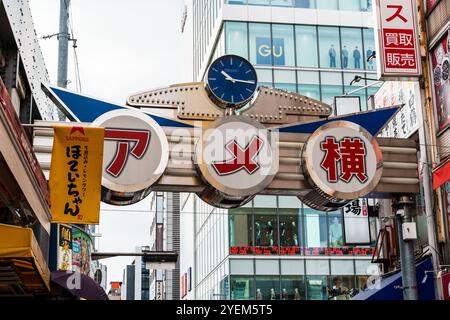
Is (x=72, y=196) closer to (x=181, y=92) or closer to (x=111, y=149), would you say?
(x=111, y=149)

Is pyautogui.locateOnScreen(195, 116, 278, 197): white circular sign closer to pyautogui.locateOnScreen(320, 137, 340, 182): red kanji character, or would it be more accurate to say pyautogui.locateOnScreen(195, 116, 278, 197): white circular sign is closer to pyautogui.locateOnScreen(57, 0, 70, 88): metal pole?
pyautogui.locateOnScreen(320, 137, 340, 182): red kanji character

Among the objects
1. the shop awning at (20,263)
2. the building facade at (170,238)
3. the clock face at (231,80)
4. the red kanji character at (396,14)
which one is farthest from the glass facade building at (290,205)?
the building facade at (170,238)

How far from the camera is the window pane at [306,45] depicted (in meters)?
43.4

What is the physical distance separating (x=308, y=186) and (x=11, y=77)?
7.38m

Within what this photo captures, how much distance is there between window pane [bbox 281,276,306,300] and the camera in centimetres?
4003

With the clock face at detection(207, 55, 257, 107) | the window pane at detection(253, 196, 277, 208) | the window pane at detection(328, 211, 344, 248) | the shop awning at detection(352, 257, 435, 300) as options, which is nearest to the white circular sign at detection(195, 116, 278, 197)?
the clock face at detection(207, 55, 257, 107)

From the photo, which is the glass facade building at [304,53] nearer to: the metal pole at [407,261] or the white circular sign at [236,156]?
A: the metal pole at [407,261]

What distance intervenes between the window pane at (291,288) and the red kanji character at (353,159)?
22865mm

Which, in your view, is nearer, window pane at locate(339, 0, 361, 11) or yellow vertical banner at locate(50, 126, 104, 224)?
yellow vertical banner at locate(50, 126, 104, 224)

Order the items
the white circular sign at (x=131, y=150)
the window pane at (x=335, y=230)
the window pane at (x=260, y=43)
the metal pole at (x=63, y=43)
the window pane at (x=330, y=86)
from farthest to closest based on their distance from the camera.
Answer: the window pane at (x=330, y=86) → the window pane at (x=260, y=43) → the window pane at (x=335, y=230) → the metal pole at (x=63, y=43) → the white circular sign at (x=131, y=150)

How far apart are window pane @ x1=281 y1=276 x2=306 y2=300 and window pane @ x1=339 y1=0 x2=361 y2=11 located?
16663mm

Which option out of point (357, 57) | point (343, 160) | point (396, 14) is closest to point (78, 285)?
point (343, 160)
